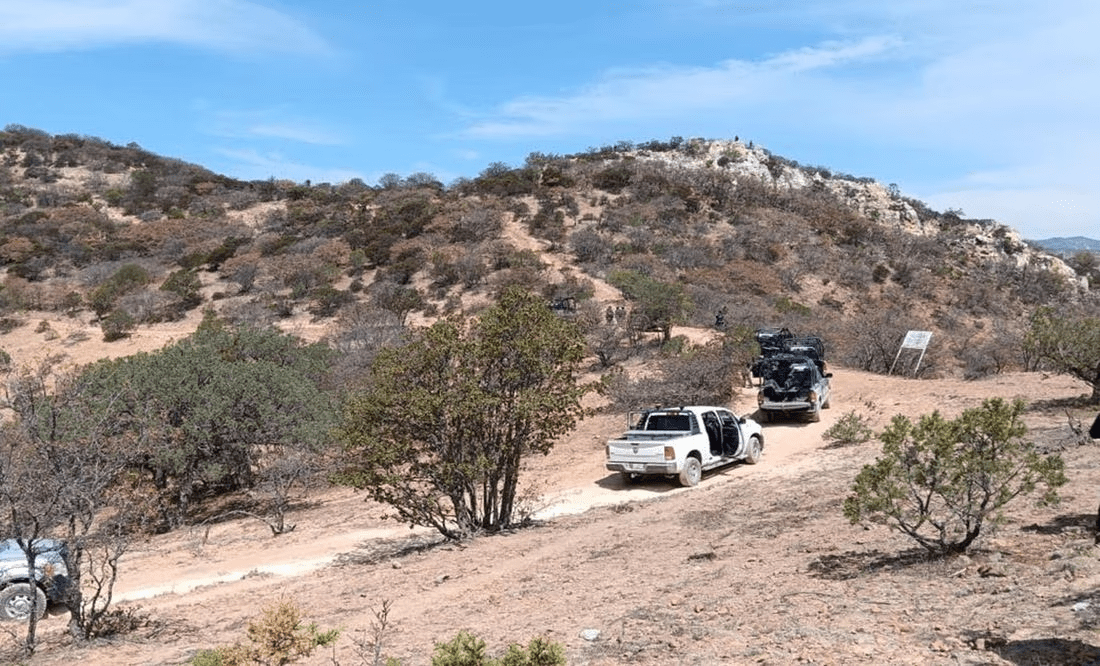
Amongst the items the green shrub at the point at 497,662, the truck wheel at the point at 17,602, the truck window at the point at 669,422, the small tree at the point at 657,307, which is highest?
the small tree at the point at 657,307

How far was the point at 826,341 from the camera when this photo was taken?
93.7ft

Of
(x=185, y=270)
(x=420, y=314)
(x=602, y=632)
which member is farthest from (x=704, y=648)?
(x=185, y=270)

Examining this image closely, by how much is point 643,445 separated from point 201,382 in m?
10.5

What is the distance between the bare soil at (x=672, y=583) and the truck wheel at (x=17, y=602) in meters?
0.45

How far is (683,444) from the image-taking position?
13.8 metres

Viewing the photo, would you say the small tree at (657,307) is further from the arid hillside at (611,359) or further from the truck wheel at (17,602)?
the truck wheel at (17,602)

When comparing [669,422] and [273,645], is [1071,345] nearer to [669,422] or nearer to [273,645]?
[669,422]

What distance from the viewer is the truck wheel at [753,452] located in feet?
50.0

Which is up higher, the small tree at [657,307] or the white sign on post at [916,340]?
the small tree at [657,307]

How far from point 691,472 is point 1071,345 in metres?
8.88

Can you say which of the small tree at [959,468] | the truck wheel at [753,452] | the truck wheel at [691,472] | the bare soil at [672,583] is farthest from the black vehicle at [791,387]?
the small tree at [959,468]

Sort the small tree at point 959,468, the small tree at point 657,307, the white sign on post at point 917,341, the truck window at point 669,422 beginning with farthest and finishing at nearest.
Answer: the small tree at point 657,307 → the white sign on post at point 917,341 → the truck window at point 669,422 → the small tree at point 959,468

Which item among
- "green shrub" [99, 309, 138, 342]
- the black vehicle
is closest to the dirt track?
the black vehicle

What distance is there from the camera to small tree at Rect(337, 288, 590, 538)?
10.6 m
